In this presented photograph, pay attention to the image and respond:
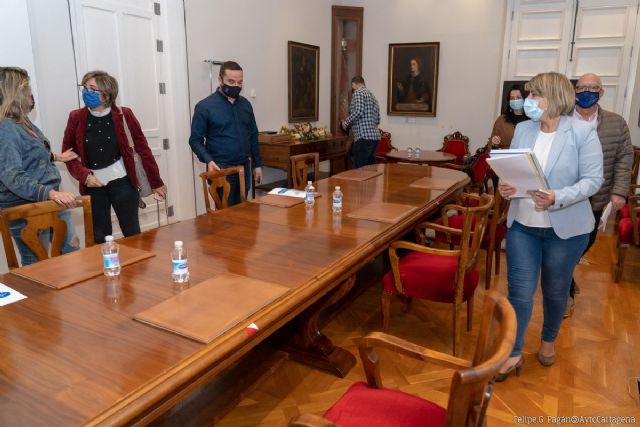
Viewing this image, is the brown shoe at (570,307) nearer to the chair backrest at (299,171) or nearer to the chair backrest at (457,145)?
the chair backrest at (299,171)

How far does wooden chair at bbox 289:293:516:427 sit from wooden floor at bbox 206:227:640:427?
769 mm

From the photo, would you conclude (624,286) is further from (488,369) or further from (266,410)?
(488,369)

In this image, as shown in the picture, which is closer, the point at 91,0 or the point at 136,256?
the point at 136,256

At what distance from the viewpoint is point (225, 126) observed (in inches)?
154

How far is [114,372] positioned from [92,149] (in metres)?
2.27

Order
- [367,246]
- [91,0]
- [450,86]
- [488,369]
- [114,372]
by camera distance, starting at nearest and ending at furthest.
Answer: [488,369] → [114,372] → [367,246] → [91,0] → [450,86]

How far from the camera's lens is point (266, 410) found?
2.16m

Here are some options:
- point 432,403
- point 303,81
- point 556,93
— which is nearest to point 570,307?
point 556,93

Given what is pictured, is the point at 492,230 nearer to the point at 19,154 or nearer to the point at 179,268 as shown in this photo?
the point at 179,268

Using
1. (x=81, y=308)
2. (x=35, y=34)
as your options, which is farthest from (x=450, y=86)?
(x=81, y=308)

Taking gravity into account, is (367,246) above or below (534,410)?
above

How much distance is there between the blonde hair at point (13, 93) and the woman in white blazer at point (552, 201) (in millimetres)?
2456

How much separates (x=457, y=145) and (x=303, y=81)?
2.49 meters

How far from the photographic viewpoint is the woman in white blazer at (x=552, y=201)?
2.05 m
